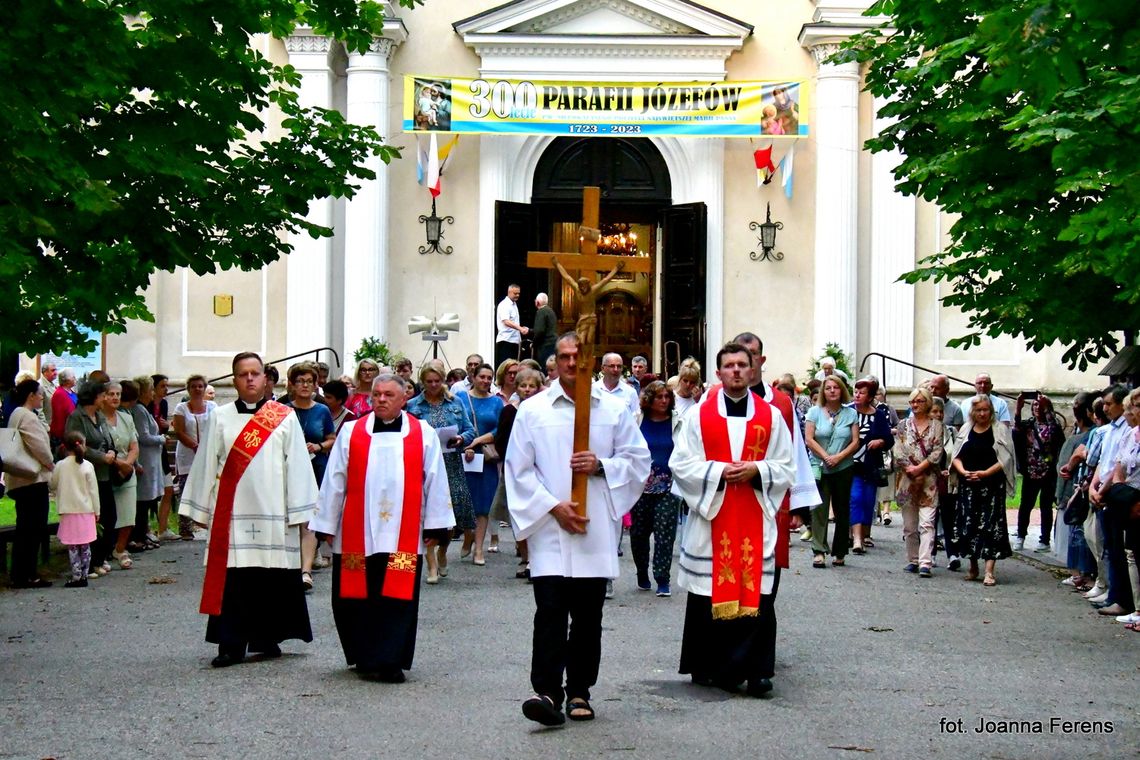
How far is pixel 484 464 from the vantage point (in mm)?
14977

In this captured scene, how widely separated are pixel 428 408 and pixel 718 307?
11708mm

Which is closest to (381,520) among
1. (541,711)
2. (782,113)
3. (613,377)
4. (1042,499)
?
(541,711)

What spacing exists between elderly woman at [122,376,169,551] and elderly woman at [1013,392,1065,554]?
8.94 m

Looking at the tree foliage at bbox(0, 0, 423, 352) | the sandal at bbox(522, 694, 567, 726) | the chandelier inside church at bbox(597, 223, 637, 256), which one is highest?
the chandelier inside church at bbox(597, 223, 637, 256)

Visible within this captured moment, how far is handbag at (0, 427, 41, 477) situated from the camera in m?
13.4

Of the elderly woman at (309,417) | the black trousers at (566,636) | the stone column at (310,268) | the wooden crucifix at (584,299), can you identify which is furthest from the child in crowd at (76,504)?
the stone column at (310,268)

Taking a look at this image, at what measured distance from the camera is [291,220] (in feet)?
→ 46.6

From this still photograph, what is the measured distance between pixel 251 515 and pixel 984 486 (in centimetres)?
710

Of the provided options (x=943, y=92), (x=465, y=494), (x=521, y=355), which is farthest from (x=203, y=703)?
(x=521, y=355)

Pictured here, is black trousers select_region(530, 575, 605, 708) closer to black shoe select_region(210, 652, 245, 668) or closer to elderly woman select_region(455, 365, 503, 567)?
black shoe select_region(210, 652, 245, 668)

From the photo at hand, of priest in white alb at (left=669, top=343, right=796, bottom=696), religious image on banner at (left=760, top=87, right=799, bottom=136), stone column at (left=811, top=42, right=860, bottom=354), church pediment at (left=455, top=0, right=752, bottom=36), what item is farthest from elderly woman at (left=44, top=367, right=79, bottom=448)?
priest in white alb at (left=669, top=343, right=796, bottom=696)

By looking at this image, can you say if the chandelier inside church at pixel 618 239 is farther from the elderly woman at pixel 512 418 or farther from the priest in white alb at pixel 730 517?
the priest in white alb at pixel 730 517

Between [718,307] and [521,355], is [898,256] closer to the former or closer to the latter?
[718,307]

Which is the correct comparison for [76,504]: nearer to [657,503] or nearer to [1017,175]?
[657,503]
